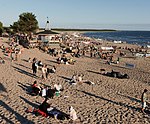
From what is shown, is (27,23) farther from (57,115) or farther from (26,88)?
(57,115)

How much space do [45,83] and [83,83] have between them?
2.61 m

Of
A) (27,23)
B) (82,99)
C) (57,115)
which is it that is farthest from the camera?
(27,23)

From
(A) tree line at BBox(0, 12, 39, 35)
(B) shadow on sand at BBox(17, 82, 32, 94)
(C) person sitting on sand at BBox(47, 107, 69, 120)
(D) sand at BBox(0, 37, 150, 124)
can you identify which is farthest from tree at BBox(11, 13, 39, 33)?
(C) person sitting on sand at BBox(47, 107, 69, 120)

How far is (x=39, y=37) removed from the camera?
135 ft

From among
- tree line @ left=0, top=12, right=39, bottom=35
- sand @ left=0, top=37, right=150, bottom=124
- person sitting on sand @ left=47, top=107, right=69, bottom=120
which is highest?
tree line @ left=0, top=12, right=39, bottom=35

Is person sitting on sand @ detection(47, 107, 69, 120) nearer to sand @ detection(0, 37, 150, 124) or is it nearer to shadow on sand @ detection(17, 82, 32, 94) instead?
sand @ detection(0, 37, 150, 124)

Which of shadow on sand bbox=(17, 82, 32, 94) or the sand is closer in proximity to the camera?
the sand

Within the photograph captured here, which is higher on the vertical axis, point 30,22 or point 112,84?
point 30,22

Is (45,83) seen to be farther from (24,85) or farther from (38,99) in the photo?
(38,99)

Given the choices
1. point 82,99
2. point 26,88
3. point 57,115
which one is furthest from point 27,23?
point 57,115

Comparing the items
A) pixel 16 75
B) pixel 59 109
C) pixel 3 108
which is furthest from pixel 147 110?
pixel 16 75

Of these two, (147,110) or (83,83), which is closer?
(147,110)

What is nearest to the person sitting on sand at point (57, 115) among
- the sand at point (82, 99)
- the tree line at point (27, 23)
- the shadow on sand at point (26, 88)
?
the sand at point (82, 99)

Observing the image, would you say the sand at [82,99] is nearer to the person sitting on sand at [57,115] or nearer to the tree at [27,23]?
the person sitting on sand at [57,115]
